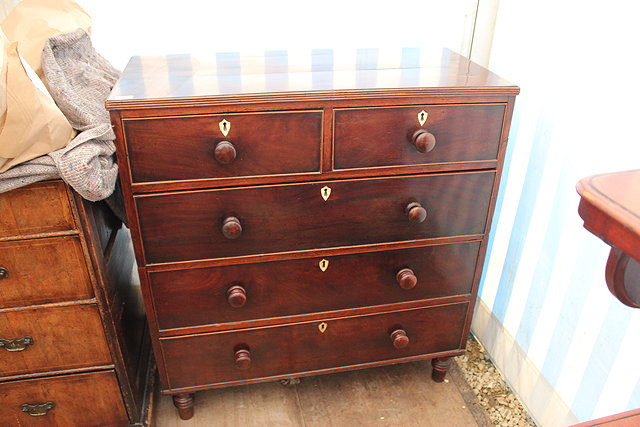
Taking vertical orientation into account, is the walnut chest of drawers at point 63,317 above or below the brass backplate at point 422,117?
below

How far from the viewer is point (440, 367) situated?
5.65 ft

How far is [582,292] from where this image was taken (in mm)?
1392

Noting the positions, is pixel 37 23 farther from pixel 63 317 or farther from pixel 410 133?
pixel 410 133

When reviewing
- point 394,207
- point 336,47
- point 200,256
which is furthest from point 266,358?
point 336,47

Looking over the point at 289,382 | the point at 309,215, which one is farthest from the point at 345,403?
the point at 309,215

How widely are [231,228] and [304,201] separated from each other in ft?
0.63

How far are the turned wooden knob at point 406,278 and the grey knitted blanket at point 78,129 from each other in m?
0.76

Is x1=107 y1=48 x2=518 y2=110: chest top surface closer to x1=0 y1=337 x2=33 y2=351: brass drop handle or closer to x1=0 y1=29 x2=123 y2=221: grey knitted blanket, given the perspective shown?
x1=0 y1=29 x2=123 y2=221: grey knitted blanket

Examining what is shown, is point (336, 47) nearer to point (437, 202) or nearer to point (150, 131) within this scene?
point (437, 202)

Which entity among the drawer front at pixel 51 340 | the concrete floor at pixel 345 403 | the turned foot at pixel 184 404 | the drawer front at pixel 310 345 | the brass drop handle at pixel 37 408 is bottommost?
the concrete floor at pixel 345 403

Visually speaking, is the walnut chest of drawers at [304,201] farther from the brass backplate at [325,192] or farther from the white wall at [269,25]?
the white wall at [269,25]

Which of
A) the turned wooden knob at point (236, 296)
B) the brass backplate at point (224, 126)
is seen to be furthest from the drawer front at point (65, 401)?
the brass backplate at point (224, 126)

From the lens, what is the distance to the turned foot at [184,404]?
157cm

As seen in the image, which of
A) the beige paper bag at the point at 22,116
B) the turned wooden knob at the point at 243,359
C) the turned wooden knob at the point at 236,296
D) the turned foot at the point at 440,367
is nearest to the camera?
the beige paper bag at the point at 22,116
